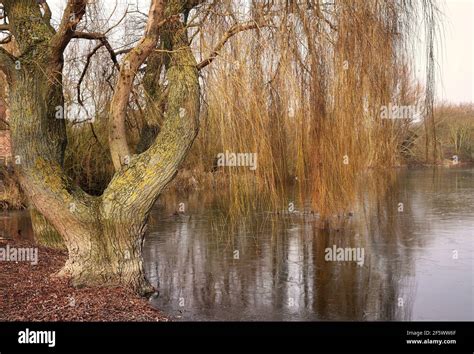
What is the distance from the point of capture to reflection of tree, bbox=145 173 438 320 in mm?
6566

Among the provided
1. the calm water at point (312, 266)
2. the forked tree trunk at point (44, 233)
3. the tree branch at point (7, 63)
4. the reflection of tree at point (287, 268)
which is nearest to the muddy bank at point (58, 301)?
the calm water at point (312, 266)

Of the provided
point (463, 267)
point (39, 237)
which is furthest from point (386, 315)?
point (39, 237)

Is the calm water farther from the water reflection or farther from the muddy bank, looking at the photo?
the muddy bank

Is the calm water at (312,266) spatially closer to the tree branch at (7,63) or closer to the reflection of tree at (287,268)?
the reflection of tree at (287,268)

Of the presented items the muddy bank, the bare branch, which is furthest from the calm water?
the bare branch

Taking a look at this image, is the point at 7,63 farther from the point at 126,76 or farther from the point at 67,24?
the point at 126,76

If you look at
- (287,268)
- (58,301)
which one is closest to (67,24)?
(58,301)

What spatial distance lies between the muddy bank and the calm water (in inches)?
33.2

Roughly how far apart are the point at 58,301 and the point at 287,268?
405 cm

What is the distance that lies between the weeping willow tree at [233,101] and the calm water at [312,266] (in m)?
1.02

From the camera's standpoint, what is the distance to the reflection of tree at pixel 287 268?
657 cm

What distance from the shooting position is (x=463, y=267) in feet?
27.1

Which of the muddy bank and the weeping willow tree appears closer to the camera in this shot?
the muddy bank

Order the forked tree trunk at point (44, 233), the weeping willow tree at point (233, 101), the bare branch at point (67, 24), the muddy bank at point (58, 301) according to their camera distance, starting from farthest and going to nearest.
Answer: the forked tree trunk at point (44, 233) < the bare branch at point (67, 24) < the weeping willow tree at point (233, 101) < the muddy bank at point (58, 301)
